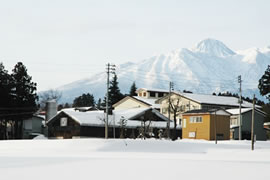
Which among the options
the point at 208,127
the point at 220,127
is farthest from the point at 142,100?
the point at 208,127

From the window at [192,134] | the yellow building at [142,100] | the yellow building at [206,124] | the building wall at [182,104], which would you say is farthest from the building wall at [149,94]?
the window at [192,134]

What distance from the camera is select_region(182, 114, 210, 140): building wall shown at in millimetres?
59375

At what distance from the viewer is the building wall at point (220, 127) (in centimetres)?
5938

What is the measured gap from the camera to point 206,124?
5966 centimetres

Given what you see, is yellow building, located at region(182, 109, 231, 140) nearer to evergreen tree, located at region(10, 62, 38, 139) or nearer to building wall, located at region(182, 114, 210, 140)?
building wall, located at region(182, 114, 210, 140)

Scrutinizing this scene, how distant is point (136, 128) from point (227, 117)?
1356 centimetres

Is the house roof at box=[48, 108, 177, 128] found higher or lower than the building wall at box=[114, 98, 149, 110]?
lower

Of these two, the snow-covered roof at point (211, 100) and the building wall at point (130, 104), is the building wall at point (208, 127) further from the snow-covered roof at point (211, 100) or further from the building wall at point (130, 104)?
the building wall at point (130, 104)

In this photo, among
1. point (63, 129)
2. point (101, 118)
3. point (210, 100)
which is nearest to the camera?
point (101, 118)

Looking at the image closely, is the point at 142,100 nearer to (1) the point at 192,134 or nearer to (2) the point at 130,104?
(2) the point at 130,104

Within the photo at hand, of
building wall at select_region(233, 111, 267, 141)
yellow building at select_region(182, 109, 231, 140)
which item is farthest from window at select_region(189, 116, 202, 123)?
building wall at select_region(233, 111, 267, 141)

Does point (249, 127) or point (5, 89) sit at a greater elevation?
point (5, 89)

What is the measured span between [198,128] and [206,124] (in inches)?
65.7

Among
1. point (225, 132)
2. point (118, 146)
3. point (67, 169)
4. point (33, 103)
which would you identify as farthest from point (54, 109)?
point (67, 169)
